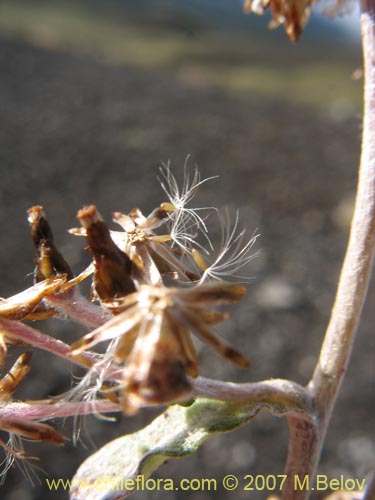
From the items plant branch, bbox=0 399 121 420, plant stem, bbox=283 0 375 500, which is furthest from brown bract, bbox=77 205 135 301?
plant stem, bbox=283 0 375 500

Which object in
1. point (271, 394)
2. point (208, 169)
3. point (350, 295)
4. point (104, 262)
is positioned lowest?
point (271, 394)

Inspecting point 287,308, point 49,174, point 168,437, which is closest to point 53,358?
point 287,308

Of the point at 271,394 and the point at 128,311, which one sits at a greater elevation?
the point at 128,311

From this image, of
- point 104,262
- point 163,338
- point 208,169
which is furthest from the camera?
point 208,169

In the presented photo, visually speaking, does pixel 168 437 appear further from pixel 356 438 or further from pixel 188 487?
pixel 356 438

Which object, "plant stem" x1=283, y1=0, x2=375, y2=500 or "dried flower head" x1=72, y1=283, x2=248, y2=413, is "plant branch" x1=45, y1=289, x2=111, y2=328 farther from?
"plant stem" x1=283, y1=0, x2=375, y2=500

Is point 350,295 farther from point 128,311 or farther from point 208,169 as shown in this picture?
point 208,169

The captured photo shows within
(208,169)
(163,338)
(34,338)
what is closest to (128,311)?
(163,338)

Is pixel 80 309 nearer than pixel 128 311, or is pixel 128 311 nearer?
pixel 128 311
